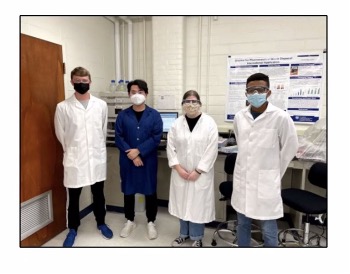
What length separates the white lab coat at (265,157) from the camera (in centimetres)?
161

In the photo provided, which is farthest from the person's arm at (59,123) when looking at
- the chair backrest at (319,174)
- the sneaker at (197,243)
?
the chair backrest at (319,174)

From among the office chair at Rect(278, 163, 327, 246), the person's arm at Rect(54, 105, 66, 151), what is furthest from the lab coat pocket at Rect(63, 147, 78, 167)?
the office chair at Rect(278, 163, 327, 246)

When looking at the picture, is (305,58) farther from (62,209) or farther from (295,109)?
(62,209)

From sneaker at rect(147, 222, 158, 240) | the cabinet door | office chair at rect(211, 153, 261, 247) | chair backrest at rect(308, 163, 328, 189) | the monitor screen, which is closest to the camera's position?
chair backrest at rect(308, 163, 328, 189)

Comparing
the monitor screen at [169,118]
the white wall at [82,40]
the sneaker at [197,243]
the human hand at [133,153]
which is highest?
the white wall at [82,40]

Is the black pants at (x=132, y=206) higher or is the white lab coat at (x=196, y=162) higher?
the white lab coat at (x=196, y=162)

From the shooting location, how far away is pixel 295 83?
2.73m

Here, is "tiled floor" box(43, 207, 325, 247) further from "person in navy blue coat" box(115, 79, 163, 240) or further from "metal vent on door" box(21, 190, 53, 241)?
"metal vent on door" box(21, 190, 53, 241)

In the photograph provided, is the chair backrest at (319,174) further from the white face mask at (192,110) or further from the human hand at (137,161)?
the human hand at (137,161)

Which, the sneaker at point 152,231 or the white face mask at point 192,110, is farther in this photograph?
the sneaker at point 152,231

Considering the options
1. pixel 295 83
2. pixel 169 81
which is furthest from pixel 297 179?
pixel 169 81

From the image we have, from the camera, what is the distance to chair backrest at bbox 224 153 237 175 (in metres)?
2.23

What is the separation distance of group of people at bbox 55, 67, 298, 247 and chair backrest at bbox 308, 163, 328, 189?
23.3 inches

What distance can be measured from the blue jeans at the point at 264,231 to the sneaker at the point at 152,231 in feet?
2.66
